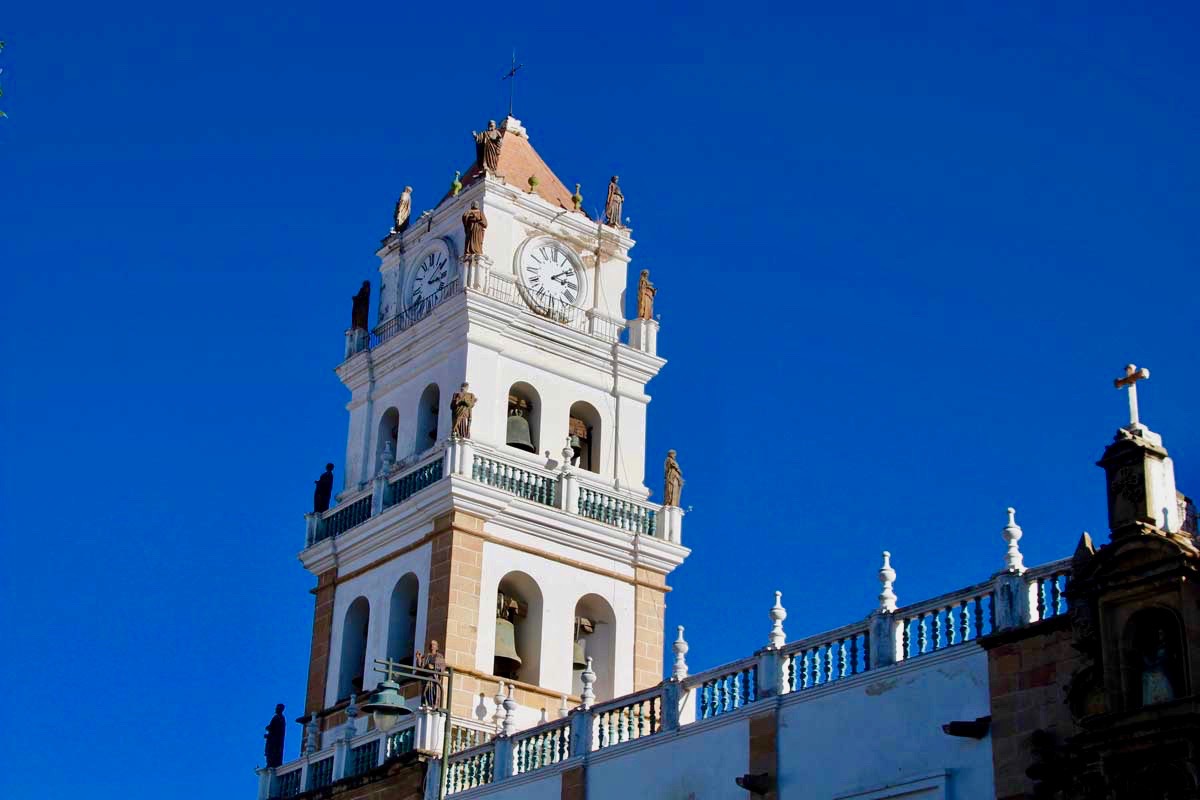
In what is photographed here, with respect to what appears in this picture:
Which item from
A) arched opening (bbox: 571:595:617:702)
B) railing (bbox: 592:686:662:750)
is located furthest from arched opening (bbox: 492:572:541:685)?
railing (bbox: 592:686:662:750)

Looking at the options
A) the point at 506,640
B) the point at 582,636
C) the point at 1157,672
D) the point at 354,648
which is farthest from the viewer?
the point at 354,648

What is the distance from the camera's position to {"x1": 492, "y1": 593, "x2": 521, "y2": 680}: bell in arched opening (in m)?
36.2

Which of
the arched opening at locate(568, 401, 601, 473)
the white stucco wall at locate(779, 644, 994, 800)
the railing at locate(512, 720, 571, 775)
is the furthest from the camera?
the arched opening at locate(568, 401, 601, 473)

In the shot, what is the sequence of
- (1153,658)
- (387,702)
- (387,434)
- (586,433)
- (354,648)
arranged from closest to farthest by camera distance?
(1153,658)
(387,702)
(354,648)
(586,433)
(387,434)

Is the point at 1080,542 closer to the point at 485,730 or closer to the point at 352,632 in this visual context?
the point at 485,730

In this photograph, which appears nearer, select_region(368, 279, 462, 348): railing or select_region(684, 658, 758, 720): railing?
select_region(684, 658, 758, 720): railing

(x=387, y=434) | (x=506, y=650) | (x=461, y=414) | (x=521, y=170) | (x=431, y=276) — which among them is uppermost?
(x=521, y=170)

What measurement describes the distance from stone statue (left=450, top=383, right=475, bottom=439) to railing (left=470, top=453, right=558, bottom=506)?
50 cm

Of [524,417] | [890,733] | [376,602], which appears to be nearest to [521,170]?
[524,417]

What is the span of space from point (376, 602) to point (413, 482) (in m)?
2.40

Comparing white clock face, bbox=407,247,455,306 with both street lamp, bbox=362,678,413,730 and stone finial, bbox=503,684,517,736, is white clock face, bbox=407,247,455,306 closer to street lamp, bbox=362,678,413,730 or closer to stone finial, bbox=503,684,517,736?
stone finial, bbox=503,684,517,736

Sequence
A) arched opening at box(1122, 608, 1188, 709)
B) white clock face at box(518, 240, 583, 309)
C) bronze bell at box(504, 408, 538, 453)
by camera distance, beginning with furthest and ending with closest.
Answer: white clock face at box(518, 240, 583, 309)
bronze bell at box(504, 408, 538, 453)
arched opening at box(1122, 608, 1188, 709)

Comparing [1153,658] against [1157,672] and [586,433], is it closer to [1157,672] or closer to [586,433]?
[1157,672]

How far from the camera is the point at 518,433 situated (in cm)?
3841
